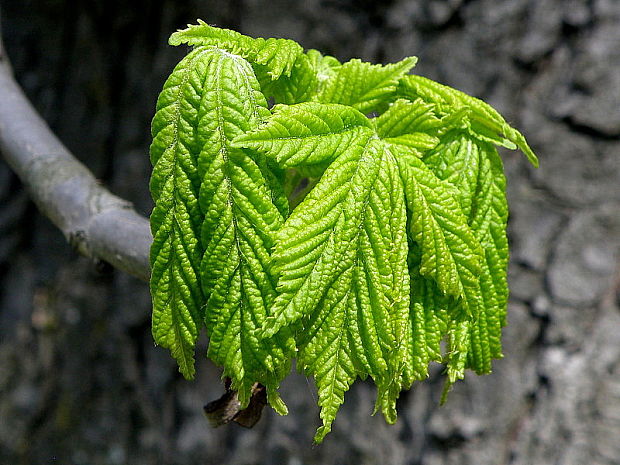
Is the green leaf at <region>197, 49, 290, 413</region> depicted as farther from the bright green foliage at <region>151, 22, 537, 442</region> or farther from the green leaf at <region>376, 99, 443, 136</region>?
the green leaf at <region>376, 99, 443, 136</region>

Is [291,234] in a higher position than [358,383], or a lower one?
higher

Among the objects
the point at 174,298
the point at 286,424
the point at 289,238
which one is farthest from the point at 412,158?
the point at 286,424

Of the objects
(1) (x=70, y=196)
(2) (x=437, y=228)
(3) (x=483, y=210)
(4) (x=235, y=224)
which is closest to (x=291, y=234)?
(4) (x=235, y=224)

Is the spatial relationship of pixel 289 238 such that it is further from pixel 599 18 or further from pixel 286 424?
→ pixel 286 424

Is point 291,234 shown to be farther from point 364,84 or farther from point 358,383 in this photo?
point 358,383

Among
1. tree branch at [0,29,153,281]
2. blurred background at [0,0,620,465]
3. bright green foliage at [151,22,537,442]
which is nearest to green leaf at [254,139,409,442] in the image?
bright green foliage at [151,22,537,442]

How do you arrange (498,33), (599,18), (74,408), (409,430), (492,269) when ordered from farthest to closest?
(74,408)
(409,430)
(498,33)
(599,18)
(492,269)

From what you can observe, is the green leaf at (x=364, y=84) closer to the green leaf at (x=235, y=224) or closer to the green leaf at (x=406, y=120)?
the green leaf at (x=406, y=120)

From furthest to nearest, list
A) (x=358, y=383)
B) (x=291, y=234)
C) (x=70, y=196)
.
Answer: (x=358, y=383), (x=70, y=196), (x=291, y=234)
